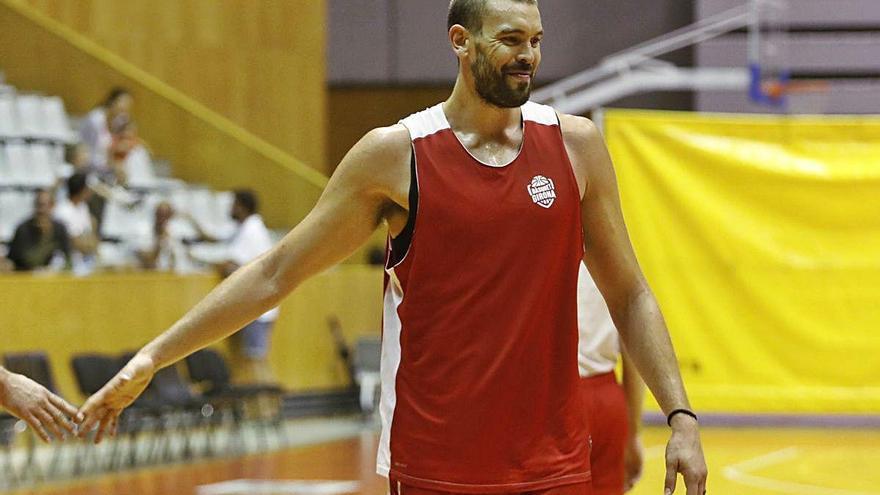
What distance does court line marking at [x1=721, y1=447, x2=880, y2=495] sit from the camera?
35.8ft

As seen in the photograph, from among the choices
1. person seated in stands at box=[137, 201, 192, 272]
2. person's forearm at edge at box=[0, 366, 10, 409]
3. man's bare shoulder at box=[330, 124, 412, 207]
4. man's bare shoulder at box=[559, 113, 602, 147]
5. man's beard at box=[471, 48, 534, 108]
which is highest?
man's beard at box=[471, 48, 534, 108]

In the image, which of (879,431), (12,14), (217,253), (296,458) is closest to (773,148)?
(879,431)

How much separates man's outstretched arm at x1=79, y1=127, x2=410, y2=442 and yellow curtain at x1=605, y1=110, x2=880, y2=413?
32.6 ft

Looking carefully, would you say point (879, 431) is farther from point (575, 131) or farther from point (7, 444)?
point (575, 131)

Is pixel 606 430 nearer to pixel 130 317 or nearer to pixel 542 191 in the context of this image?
pixel 542 191

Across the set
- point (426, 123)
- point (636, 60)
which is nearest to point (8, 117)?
point (636, 60)

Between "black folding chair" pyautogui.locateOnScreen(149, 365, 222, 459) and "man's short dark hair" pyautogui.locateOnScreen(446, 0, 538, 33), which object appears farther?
"black folding chair" pyautogui.locateOnScreen(149, 365, 222, 459)

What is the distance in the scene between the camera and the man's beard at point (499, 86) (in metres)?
3.68

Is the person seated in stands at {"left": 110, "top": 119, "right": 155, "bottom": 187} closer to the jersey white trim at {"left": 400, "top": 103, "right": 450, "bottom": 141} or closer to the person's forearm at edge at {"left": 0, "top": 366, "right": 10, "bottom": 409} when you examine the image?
the person's forearm at edge at {"left": 0, "top": 366, "right": 10, "bottom": 409}

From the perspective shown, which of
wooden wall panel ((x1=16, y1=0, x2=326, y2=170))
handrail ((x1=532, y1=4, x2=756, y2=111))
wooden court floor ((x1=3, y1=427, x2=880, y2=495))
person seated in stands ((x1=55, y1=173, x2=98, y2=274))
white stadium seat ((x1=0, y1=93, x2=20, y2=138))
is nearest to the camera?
wooden court floor ((x1=3, y1=427, x2=880, y2=495))

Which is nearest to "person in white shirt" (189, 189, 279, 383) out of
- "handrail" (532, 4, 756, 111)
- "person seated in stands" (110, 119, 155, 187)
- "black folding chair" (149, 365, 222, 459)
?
"person seated in stands" (110, 119, 155, 187)

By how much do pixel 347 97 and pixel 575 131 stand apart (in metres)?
20.9

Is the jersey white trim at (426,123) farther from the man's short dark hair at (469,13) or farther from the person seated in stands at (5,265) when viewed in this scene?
the person seated in stands at (5,265)

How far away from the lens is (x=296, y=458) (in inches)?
535
